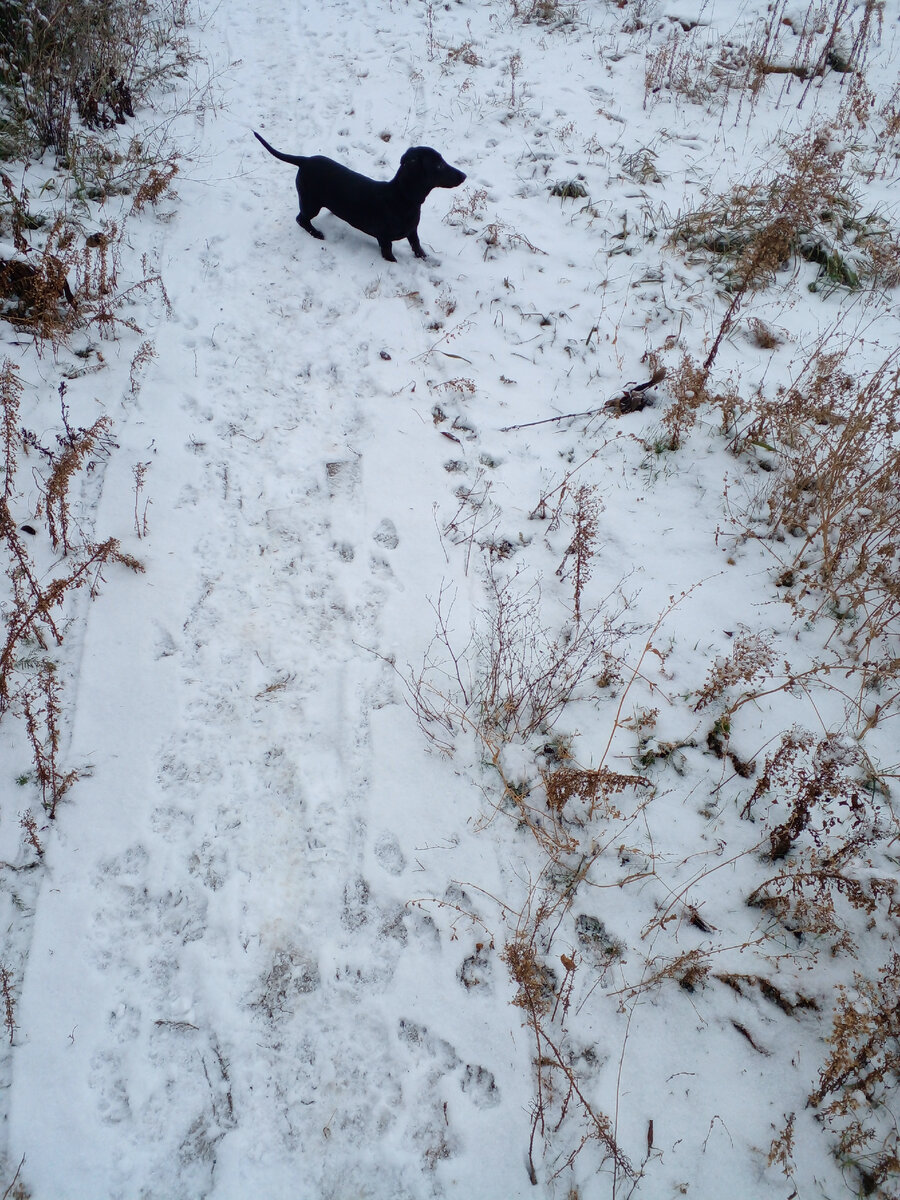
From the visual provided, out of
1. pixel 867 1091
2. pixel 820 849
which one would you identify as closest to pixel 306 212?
pixel 820 849

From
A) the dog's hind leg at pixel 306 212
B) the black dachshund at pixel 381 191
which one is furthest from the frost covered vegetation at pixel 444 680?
the black dachshund at pixel 381 191

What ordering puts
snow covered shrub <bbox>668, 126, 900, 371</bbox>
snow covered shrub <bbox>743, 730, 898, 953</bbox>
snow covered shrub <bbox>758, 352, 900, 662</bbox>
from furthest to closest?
1. snow covered shrub <bbox>668, 126, 900, 371</bbox>
2. snow covered shrub <bbox>758, 352, 900, 662</bbox>
3. snow covered shrub <bbox>743, 730, 898, 953</bbox>

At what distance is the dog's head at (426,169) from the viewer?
4.13 metres

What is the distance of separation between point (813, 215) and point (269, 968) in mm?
5962

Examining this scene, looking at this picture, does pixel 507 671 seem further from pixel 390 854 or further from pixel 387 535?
pixel 387 535

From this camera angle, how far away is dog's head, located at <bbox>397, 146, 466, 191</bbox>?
413 centimetres

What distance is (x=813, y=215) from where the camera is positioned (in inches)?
186

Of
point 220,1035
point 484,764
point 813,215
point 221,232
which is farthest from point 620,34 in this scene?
point 220,1035

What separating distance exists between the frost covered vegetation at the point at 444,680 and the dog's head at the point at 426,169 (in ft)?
1.81

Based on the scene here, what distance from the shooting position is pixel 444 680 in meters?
2.60

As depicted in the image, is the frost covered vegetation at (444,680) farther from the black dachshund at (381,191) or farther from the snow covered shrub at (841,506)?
the black dachshund at (381,191)

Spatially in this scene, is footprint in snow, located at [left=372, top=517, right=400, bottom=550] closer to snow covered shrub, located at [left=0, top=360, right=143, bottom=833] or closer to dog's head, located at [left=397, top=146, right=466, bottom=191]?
snow covered shrub, located at [left=0, top=360, right=143, bottom=833]

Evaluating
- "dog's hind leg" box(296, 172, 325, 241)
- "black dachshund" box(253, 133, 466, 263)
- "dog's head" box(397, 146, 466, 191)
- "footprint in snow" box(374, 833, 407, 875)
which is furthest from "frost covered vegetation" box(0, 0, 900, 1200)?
"dog's head" box(397, 146, 466, 191)

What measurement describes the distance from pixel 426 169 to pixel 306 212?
1.03m
